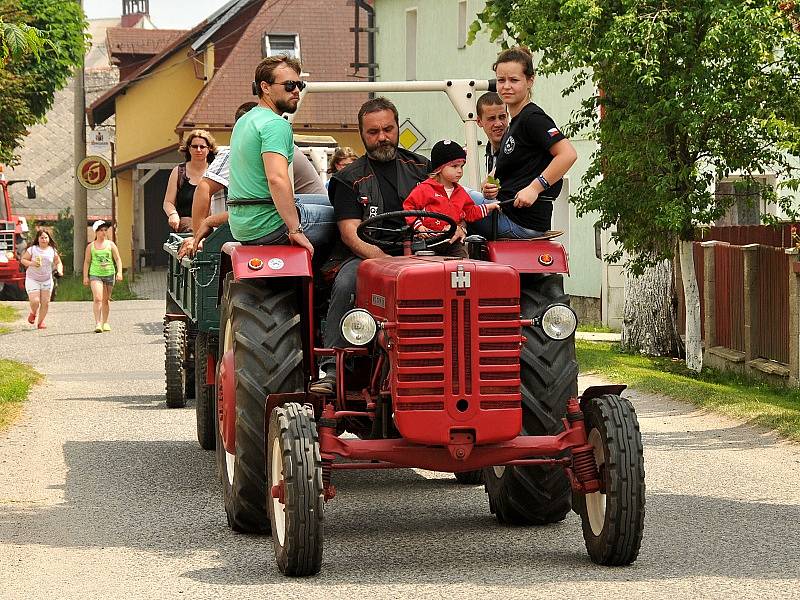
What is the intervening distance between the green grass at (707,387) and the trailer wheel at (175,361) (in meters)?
4.48

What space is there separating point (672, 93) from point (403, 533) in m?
9.48

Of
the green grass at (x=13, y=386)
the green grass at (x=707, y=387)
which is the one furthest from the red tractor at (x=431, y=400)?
the green grass at (x=13, y=386)

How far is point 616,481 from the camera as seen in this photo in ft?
23.8

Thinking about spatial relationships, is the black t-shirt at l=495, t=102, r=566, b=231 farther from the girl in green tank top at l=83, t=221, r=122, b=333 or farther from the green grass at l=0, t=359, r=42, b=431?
the girl in green tank top at l=83, t=221, r=122, b=333

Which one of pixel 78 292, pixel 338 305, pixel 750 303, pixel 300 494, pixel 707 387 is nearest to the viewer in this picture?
pixel 300 494

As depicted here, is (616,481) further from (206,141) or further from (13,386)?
(13,386)

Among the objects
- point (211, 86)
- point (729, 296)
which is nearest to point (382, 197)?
point (729, 296)

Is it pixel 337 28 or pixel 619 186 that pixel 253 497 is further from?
pixel 337 28

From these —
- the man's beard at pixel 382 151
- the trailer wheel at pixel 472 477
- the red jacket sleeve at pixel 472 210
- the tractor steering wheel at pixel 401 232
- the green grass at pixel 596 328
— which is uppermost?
the man's beard at pixel 382 151

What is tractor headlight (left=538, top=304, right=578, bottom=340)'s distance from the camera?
25.0 ft

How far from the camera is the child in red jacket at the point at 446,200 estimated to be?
27.2 ft

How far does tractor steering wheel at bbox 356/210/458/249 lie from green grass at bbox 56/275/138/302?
90.8 feet

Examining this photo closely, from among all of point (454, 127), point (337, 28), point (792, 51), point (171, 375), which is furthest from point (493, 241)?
point (337, 28)

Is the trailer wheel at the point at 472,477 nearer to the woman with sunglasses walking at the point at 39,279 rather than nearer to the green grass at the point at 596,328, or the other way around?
the green grass at the point at 596,328
